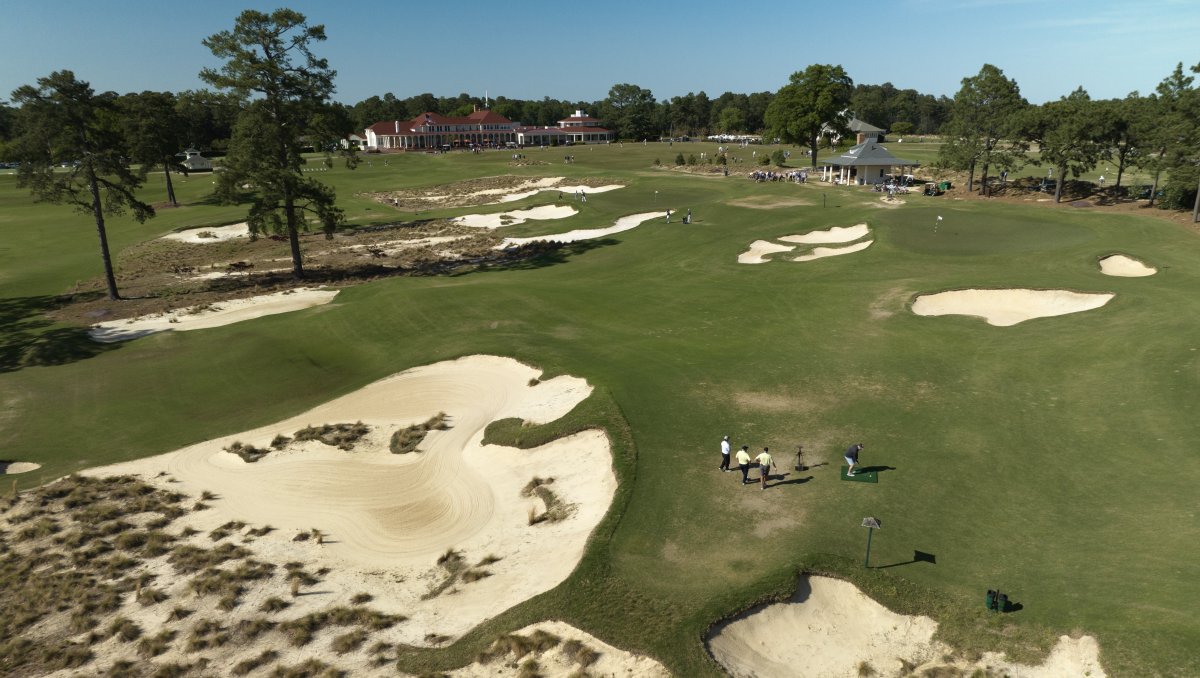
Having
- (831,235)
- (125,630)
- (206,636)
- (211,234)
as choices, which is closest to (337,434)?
(125,630)

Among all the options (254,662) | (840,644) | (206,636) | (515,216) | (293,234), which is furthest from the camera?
(515,216)

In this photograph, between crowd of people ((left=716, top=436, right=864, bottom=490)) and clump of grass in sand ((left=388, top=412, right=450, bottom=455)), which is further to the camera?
clump of grass in sand ((left=388, top=412, right=450, bottom=455))

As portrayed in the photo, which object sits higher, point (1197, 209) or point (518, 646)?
point (1197, 209)

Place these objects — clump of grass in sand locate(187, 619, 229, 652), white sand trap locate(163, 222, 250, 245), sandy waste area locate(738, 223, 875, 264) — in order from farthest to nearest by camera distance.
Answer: white sand trap locate(163, 222, 250, 245), sandy waste area locate(738, 223, 875, 264), clump of grass in sand locate(187, 619, 229, 652)

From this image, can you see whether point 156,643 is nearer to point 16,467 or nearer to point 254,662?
point 254,662

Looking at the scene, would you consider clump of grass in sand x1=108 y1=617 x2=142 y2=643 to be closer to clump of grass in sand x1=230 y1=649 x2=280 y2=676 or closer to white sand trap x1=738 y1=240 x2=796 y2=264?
clump of grass in sand x1=230 y1=649 x2=280 y2=676

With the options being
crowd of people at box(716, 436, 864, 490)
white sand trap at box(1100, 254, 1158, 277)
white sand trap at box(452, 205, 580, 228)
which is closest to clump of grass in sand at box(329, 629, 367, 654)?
crowd of people at box(716, 436, 864, 490)

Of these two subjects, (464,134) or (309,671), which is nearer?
(309,671)
